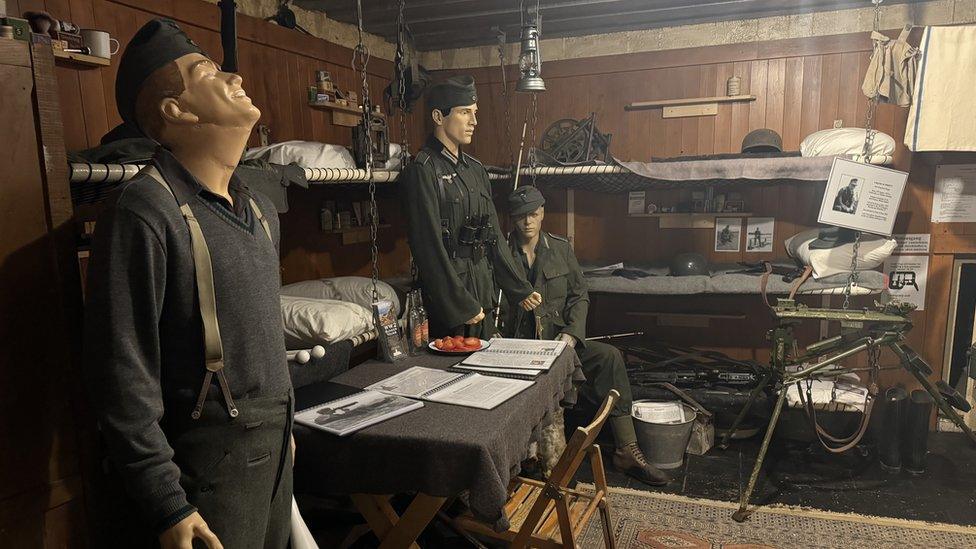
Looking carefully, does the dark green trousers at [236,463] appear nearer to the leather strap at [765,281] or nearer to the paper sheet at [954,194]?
the leather strap at [765,281]

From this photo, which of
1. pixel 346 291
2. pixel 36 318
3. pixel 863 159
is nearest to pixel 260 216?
pixel 36 318

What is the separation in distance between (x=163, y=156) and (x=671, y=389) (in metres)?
3.17

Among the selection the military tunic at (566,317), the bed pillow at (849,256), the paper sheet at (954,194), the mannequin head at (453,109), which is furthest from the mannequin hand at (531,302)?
the paper sheet at (954,194)

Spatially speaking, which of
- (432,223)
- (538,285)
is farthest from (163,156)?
(538,285)

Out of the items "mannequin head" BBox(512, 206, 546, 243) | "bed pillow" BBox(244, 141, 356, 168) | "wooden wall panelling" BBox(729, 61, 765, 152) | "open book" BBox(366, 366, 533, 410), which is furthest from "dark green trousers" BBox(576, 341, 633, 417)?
"wooden wall panelling" BBox(729, 61, 765, 152)

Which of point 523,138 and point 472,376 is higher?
point 523,138

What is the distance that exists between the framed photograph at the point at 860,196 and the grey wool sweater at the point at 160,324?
2.94 metres

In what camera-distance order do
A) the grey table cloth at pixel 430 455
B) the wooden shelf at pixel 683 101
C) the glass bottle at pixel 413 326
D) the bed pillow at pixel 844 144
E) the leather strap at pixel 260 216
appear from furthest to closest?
the wooden shelf at pixel 683 101 < the bed pillow at pixel 844 144 < the glass bottle at pixel 413 326 < the grey table cloth at pixel 430 455 < the leather strap at pixel 260 216

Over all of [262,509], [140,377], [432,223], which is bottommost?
[262,509]

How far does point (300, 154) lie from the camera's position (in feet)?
8.54

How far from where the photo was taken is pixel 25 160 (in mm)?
1346

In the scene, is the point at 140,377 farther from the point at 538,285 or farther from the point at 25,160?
the point at 538,285

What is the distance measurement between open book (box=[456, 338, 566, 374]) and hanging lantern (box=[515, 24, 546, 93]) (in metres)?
1.50

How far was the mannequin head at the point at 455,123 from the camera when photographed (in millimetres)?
2918
